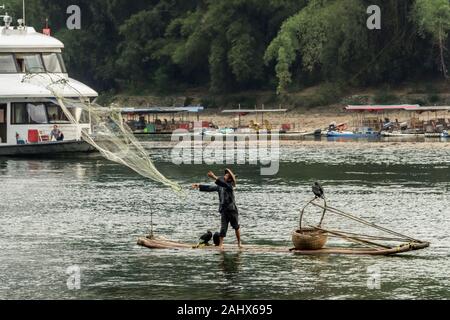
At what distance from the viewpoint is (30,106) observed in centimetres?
6512

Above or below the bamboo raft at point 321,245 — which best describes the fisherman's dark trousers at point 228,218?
above

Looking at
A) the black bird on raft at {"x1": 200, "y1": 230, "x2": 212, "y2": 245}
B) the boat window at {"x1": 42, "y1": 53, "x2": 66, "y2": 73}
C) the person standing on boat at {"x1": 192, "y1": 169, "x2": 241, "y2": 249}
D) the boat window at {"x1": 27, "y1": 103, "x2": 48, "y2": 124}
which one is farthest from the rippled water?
the boat window at {"x1": 42, "y1": 53, "x2": 66, "y2": 73}

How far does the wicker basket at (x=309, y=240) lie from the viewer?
3244 cm

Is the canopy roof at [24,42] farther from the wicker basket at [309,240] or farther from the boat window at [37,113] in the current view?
the wicker basket at [309,240]

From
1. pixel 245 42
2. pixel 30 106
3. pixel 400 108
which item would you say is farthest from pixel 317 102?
pixel 30 106

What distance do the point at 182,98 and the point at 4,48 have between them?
178ft

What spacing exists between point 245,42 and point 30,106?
46001 millimetres

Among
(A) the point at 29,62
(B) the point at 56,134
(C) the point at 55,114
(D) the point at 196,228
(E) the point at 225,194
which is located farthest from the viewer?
(A) the point at 29,62

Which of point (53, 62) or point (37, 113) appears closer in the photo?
point (37, 113)

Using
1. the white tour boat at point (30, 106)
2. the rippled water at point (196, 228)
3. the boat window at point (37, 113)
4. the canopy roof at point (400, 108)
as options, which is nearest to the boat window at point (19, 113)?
the white tour boat at point (30, 106)

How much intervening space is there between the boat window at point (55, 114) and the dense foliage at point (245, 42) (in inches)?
1585

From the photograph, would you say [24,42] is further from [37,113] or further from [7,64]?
[37,113]

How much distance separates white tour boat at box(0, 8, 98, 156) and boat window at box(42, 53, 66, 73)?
0.16 meters

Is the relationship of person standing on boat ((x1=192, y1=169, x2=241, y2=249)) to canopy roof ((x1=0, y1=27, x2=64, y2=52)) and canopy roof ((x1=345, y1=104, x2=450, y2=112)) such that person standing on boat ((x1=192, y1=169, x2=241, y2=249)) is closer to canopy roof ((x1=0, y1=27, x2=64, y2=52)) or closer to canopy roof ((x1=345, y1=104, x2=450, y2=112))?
canopy roof ((x1=0, y1=27, x2=64, y2=52))
